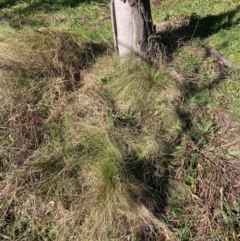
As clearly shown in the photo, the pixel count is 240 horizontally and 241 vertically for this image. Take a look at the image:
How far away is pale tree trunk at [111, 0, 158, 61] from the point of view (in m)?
3.71

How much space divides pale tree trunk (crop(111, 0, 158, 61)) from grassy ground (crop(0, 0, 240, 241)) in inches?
8.5

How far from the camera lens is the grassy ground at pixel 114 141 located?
2.56 metres

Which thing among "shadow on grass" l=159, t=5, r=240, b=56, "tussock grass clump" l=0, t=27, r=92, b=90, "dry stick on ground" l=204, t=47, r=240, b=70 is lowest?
"dry stick on ground" l=204, t=47, r=240, b=70

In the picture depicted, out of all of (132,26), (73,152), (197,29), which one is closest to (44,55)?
(132,26)

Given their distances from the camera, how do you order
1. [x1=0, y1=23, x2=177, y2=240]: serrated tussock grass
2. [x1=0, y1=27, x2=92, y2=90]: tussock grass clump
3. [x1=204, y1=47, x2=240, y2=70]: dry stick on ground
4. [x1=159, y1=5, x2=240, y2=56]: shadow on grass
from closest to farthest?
[x1=0, y1=23, x2=177, y2=240]: serrated tussock grass
[x1=0, y1=27, x2=92, y2=90]: tussock grass clump
[x1=204, y1=47, x2=240, y2=70]: dry stick on ground
[x1=159, y1=5, x2=240, y2=56]: shadow on grass

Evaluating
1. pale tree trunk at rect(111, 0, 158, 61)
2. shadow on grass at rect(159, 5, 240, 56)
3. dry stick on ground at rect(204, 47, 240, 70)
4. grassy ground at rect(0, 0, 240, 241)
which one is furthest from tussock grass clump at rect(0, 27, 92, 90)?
dry stick on ground at rect(204, 47, 240, 70)

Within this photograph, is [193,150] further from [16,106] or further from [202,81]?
[16,106]

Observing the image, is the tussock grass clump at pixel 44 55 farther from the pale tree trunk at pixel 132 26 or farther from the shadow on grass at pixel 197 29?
the shadow on grass at pixel 197 29

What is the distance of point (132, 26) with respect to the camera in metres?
3.78

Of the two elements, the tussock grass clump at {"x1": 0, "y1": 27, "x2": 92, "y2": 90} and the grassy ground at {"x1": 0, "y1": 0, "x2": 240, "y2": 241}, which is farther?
the tussock grass clump at {"x1": 0, "y1": 27, "x2": 92, "y2": 90}

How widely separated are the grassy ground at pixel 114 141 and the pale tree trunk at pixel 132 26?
0.22 m

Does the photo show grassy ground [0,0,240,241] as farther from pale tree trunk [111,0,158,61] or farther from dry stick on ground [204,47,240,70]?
pale tree trunk [111,0,158,61]

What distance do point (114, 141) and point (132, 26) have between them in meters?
1.46

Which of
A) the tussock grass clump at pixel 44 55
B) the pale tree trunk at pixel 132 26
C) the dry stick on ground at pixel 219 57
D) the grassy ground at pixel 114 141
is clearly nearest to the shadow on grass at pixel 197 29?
the grassy ground at pixel 114 141
